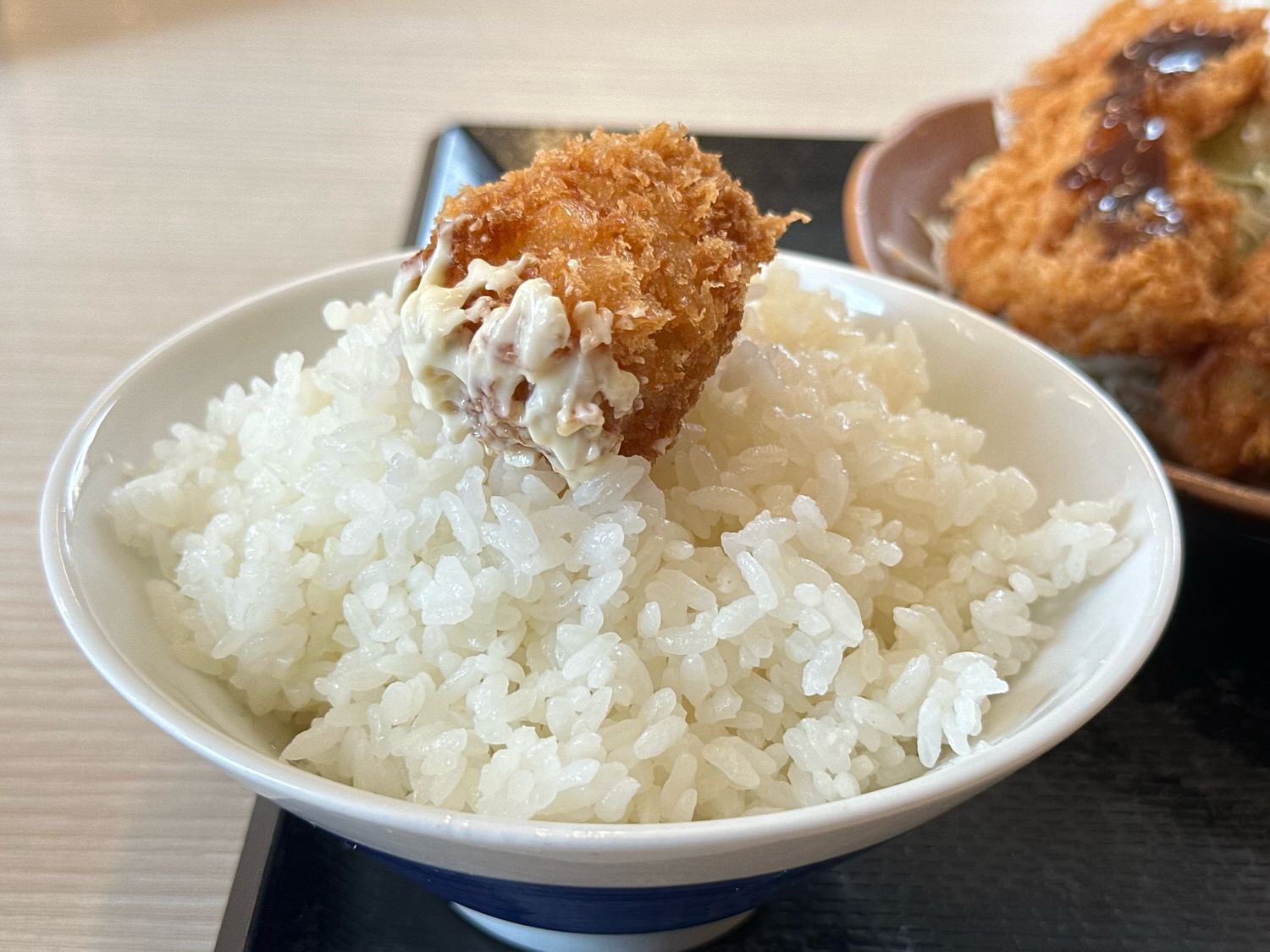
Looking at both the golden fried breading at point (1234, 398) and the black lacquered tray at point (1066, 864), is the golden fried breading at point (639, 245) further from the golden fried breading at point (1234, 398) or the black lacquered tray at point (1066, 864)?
the golden fried breading at point (1234, 398)

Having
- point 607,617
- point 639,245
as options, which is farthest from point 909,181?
point 607,617

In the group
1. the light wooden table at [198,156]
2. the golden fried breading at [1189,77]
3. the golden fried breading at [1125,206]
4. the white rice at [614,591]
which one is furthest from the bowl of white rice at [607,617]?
the golden fried breading at [1189,77]

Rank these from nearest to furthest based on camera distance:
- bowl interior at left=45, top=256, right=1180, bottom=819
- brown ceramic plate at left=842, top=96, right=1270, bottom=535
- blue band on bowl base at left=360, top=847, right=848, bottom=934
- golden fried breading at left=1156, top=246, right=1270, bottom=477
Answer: blue band on bowl base at left=360, top=847, right=848, bottom=934, bowl interior at left=45, top=256, right=1180, bottom=819, golden fried breading at left=1156, top=246, right=1270, bottom=477, brown ceramic plate at left=842, top=96, right=1270, bottom=535

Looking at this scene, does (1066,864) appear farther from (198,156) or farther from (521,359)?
(198,156)

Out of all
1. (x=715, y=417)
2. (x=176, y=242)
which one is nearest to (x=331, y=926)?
(x=715, y=417)

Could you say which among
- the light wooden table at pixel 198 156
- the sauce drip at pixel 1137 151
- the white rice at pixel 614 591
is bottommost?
the light wooden table at pixel 198 156

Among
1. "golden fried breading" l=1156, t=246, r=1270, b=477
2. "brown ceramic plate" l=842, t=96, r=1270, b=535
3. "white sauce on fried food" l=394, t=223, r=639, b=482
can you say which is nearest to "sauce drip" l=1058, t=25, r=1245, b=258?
"golden fried breading" l=1156, t=246, r=1270, b=477

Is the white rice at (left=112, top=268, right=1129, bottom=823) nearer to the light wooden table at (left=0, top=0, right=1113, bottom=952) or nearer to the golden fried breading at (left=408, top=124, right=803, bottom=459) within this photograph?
the golden fried breading at (left=408, top=124, right=803, bottom=459)

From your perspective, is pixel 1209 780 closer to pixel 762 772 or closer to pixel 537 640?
pixel 762 772
